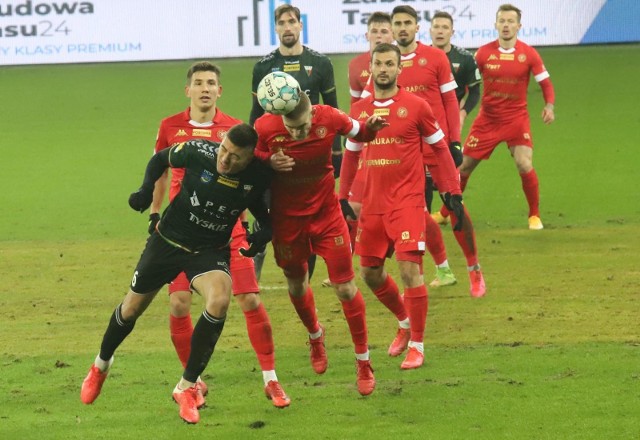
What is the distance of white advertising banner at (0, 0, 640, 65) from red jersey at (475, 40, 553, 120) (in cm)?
943

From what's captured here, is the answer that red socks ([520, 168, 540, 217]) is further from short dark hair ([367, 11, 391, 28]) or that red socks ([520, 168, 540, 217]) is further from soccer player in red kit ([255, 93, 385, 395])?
soccer player in red kit ([255, 93, 385, 395])

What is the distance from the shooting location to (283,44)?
12.8 metres

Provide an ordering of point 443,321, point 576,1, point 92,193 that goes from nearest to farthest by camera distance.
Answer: point 443,321 → point 92,193 → point 576,1

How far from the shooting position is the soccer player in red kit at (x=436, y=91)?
40.7 feet

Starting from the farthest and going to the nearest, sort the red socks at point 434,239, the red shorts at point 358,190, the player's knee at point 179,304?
the red socks at point 434,239 < the red shorts at point 358,190 < the player's knee at point 179,304

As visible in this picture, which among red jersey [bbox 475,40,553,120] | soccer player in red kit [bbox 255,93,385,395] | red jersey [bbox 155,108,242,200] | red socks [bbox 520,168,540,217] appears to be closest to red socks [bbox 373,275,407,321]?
soccer player in red kit [bbox 255,93,385,395]

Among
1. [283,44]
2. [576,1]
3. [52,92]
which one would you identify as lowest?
[52,92]

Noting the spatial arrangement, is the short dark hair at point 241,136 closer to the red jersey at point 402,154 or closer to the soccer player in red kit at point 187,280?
the soccer player in red kit at point 187,280

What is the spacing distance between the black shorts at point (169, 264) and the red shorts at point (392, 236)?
73.5 inches

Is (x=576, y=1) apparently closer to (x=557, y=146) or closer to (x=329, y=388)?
(x=557, y=146)

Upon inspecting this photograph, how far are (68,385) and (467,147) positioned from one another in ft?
24.6

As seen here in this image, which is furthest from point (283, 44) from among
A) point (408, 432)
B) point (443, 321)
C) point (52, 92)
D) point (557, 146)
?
point (52, 92)

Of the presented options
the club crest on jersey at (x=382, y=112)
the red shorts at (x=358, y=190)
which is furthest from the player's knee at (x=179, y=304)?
the red shorts at (x=358, y=190)

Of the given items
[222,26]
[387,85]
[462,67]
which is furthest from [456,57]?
[222,26]
